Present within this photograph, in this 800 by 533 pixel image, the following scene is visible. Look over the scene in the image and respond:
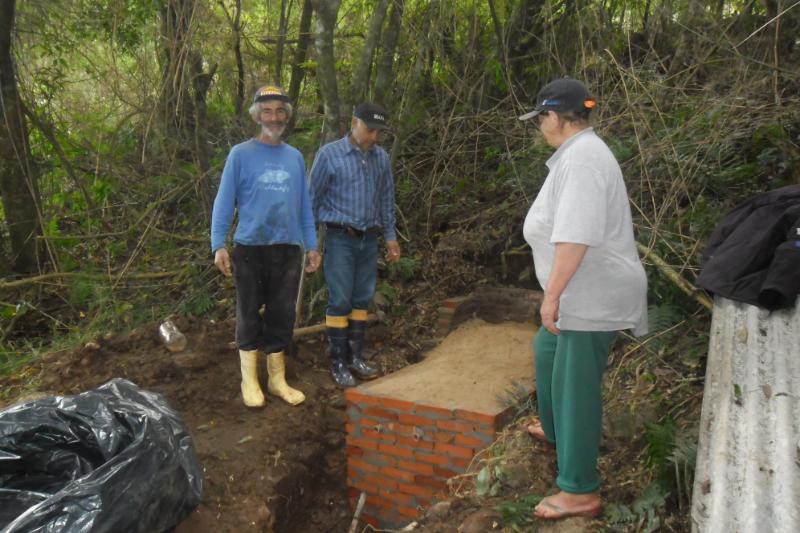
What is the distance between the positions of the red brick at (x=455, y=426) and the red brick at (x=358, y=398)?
19.4 inches

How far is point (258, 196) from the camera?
4223mm

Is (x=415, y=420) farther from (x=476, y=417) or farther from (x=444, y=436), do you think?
(x=476, y=417)

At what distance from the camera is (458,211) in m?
7.37

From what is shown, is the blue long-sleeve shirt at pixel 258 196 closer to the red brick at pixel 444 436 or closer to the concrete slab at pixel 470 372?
the concrete slab at pixel 470 372

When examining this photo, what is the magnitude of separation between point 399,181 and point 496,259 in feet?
5.00

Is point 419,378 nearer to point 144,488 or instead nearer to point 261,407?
point 261,407

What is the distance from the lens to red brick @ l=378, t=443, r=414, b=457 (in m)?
4.46

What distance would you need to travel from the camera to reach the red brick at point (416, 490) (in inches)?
175

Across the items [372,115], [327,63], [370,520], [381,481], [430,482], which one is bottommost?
[370,520]

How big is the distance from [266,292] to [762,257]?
285 centimetres

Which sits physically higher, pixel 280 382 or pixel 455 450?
pixel 280 382

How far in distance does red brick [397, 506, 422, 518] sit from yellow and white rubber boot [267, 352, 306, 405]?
3.21 feet

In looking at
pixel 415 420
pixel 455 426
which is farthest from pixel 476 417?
pixel 415 420

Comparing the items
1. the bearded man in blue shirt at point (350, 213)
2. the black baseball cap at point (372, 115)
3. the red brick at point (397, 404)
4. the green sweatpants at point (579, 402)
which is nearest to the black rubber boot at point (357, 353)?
the bearded man in blue shirt at point (350, 213)
